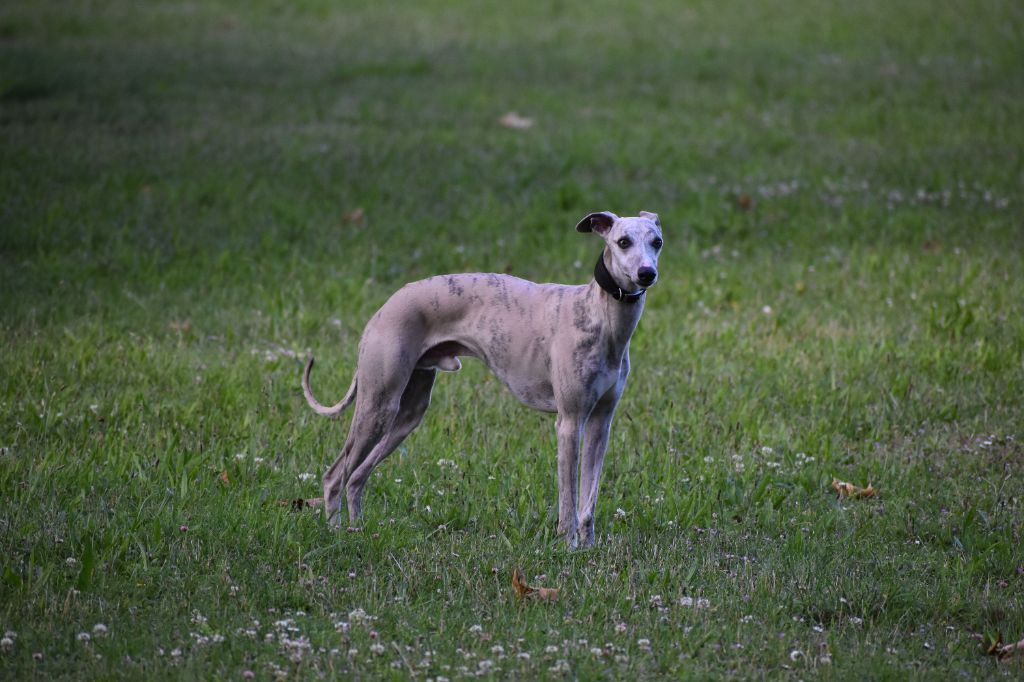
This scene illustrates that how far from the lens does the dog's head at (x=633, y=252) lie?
5008mm

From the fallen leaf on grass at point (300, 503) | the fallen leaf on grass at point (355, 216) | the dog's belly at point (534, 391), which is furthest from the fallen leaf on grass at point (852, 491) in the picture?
the fallen leaf on grass at point (355, 216)

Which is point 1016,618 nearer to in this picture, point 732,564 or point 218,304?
point 732,564

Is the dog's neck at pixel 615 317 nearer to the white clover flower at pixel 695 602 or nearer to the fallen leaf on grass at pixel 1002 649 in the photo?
the white clover flower at pixel 695 602

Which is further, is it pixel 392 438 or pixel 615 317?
pixel 392 438

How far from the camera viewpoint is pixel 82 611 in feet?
15.5

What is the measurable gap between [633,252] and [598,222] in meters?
0.37

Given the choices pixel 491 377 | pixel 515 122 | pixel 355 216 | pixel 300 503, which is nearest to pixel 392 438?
pixel 300 503

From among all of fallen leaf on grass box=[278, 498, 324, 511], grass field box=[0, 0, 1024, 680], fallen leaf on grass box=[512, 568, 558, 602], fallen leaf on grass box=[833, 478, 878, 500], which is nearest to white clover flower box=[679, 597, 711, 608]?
grass field box=[0, 0, 1024, 680]

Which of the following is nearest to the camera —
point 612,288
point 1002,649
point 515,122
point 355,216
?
point 1002,649

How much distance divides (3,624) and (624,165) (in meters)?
9.50

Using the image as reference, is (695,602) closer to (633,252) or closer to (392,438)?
(633,252)

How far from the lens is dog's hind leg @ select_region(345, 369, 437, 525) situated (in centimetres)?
580

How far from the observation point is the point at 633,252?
200 inches

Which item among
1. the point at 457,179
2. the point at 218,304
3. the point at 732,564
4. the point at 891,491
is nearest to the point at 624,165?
the point at 457,179
